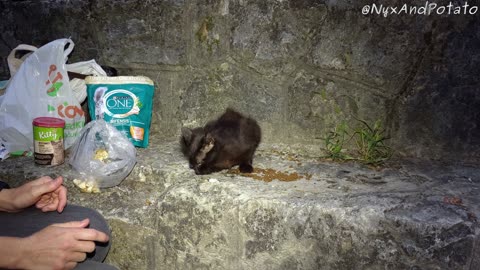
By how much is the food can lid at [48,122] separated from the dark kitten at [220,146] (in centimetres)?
82

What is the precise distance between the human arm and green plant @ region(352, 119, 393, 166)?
1.79 m

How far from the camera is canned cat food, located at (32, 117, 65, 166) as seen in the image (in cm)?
268

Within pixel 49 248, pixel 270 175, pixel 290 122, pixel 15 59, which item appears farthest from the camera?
pixel 15 59

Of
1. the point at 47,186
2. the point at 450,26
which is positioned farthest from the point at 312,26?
the point at 47,186

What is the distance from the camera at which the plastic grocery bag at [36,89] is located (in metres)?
2.92

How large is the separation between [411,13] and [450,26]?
0.23 meters

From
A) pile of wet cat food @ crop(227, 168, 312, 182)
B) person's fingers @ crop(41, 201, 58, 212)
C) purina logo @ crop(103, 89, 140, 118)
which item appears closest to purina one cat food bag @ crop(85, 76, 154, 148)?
purina logo @ crop(103, 89, 140, 118)

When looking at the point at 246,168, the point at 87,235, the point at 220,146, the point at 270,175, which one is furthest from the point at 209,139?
the point at 87,235

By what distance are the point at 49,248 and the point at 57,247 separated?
0.03 meters

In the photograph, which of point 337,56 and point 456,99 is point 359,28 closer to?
point 337,56

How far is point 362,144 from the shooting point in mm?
2740

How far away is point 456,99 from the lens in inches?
99.6

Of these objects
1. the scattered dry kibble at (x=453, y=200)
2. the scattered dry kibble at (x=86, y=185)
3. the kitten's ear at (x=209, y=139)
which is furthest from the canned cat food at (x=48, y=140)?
the scattered dry kibble at (x=453, y=200)

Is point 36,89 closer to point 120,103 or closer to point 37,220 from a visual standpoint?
point 120,103
